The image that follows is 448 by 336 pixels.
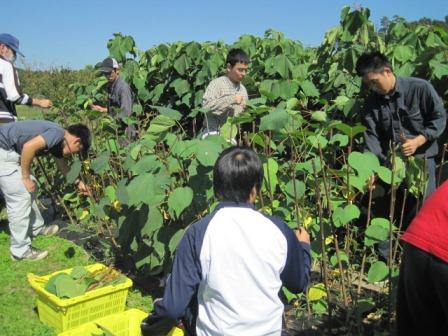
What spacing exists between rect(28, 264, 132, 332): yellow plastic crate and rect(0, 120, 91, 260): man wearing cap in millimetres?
1069

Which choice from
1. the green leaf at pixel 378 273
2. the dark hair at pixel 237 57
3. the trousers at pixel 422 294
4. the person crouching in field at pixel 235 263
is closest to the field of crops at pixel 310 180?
the green leaf at pixel 378 273

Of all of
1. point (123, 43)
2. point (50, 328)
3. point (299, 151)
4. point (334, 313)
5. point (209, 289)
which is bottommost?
point (50, 328)

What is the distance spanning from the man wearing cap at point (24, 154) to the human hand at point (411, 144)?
227 cm

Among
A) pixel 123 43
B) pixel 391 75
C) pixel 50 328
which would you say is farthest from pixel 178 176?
pixel 123 43

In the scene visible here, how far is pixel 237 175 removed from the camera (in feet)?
6.02

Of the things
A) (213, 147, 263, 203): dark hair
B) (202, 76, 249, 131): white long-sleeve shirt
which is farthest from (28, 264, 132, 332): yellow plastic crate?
(202, 76, 249, 131): white long-sleeve shirt

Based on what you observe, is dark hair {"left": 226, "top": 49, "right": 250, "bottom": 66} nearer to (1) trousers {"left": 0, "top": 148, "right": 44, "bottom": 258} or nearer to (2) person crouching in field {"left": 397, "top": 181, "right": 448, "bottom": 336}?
(1) trousers {"left": 0, "top": 148, "right": 44, "bottom": 258}

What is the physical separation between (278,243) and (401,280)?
1.49 ft

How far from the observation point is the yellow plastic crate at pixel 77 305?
2.96 metres

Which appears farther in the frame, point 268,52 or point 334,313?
point 268,52

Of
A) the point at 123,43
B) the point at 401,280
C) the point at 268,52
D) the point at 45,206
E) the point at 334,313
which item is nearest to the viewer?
the point at 401,280

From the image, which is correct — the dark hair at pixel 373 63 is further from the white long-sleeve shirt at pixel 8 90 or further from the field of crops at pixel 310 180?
the white long-sleeve shirt at pixel 8 90

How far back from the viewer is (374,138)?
3.46 meters

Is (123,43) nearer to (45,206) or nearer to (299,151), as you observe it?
(45,206)
